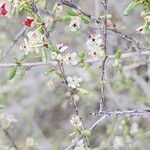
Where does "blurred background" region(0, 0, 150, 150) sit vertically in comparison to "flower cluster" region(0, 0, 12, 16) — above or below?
below

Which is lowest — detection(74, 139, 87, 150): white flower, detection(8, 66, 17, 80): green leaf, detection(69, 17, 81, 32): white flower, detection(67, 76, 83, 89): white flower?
detection(74, 139, 87, 150): white flower

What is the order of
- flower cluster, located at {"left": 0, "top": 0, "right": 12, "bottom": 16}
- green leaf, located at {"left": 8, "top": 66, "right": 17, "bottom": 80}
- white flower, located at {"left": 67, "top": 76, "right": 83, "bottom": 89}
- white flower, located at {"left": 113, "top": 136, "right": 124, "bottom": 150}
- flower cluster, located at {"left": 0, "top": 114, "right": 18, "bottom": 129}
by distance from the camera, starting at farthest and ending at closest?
white flower, located at {"left": 113, "top": 136, "right": 124, "bottom": 150}
flower cluster, located at {"left": 0, "top": 114, "right": 18, "bottom": 129}
green leaf, located at {"left": 8, "top": 66, "right": 17, "bottom": 80}
white flower, located at {"left": 67, "top": 76, "right": 83, "bottom": 89}
flower cluster, located at {"left": 0, "top": 0, "right": 12, "bottom": 16}

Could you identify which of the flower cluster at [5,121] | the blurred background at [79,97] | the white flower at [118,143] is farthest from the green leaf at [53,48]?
the white flower at [118,143]

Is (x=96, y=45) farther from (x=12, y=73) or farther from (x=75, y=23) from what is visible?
(x=12, y=73)

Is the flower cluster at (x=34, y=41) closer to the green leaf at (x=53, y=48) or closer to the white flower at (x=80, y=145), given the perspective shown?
the green leaf at (x=53, y=48)

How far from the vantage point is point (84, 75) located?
3.17 m

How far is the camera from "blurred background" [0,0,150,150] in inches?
106

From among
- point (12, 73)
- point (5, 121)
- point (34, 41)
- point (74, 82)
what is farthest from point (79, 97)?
point (34, 41)

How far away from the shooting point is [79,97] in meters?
2.56

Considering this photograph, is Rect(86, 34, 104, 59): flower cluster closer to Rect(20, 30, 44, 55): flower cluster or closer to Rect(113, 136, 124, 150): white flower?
Rect(20, 30, 44, 55): flower cluster

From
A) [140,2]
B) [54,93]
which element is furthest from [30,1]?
[54,93]

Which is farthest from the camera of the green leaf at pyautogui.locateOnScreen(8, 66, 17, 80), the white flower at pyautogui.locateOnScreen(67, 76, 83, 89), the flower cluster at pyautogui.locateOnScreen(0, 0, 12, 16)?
the green leaf at pyautogui.locateOnScreen(8, 66, 17, 80)

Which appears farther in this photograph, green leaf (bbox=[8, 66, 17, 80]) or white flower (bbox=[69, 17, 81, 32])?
green leaf (bbox=[8, 66, 17, 80])

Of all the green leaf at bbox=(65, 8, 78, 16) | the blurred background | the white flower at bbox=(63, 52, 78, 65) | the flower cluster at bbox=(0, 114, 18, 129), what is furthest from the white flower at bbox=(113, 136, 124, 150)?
the green leaf at bbox=(65, 8, 78, 16)
